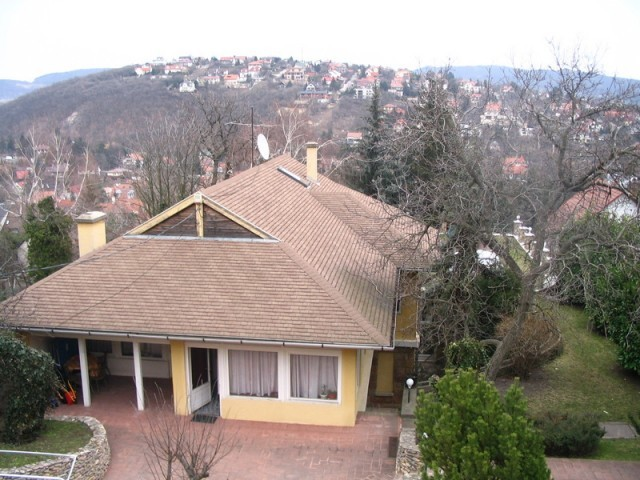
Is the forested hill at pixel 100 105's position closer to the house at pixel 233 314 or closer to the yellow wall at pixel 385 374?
the house at pixel 233 314

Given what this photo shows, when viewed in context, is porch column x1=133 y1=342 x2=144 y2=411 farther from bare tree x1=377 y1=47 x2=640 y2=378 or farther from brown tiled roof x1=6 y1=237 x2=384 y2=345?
bare tree x1=377 y1=47 x2=640 y2=378

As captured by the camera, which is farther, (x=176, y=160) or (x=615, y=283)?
(x=176, y=160)

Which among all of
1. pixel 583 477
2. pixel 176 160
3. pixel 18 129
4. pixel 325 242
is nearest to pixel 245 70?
pixel 18 129

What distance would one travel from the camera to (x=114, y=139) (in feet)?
197

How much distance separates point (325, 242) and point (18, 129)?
62.2 metres

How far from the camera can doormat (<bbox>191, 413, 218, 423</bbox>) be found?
1503 centimetres

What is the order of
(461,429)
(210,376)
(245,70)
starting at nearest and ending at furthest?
(461,429) → (210,376) → (245,70)

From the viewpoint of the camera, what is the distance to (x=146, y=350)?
17.5m

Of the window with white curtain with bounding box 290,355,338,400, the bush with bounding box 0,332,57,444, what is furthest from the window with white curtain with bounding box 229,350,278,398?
the bush with bounding box 0,332,57,444

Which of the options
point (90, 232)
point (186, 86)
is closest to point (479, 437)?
point (90, 232)

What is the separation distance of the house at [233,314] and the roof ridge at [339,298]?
0.12ft

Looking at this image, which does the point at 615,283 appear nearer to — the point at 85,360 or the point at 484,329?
the point at 484,329

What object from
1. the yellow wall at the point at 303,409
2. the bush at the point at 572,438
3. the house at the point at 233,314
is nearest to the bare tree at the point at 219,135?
the house at the point at 233,314

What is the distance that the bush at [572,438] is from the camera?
13500 mm
